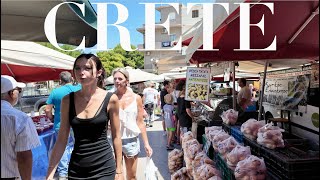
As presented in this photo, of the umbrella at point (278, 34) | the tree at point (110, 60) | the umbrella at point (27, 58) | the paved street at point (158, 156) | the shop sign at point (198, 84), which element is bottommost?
the paved street at point (158, 156)

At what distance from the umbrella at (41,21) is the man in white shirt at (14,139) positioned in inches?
19.1

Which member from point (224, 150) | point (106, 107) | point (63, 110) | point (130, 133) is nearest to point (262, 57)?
point (224, 150)

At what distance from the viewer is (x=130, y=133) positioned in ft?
13.4

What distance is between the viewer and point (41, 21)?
99.6 inches

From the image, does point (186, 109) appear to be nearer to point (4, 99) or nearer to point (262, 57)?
point (262, 57)

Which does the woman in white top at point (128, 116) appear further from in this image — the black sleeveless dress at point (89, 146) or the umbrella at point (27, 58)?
the black sleeveless dress at point (89, 146)

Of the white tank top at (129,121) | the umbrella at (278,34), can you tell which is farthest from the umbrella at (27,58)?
the umbrella at (278,34)

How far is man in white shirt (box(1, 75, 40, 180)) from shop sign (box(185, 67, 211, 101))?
2.89m

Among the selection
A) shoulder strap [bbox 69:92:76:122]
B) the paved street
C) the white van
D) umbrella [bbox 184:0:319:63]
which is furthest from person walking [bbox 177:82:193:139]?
shoulder strap [bbox 69:92:76:122]

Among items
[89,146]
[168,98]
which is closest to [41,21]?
[89,146]

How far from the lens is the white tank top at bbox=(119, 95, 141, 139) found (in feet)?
13.2

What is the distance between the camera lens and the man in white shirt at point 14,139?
2264 millimetres

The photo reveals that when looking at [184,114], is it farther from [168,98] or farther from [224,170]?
[224,170]

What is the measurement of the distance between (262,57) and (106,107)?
9.39 feet
